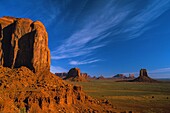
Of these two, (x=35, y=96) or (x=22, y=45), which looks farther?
(x=22, y=45)

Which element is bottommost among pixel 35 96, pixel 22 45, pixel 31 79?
pixel 35 96

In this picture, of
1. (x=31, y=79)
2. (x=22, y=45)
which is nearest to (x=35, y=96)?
(x=31, y=79)

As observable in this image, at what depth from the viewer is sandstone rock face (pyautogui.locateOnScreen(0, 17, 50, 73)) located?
108 feet

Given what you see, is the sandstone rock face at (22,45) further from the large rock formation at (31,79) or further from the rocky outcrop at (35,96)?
the rocky outcrop at (35,96)

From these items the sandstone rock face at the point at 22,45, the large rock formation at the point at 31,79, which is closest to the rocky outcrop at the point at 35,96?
the large rock formation at the point at 31,79

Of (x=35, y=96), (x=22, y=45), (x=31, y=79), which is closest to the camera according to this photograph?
(x=35, y=96)

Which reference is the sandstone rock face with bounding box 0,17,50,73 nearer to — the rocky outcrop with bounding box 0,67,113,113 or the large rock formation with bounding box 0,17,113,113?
the large rock formation with bounding box 0,17,113,113

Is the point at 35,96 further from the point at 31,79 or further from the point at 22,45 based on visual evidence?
the point at 22,45

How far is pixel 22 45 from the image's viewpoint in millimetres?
33312

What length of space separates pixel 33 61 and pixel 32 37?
4.38 meters

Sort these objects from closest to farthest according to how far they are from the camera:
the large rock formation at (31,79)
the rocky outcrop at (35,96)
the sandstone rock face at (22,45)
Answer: the rocky outcrop at (35,96) < the large rock formation at (31,79) < the sandstone rock face at (22,45)

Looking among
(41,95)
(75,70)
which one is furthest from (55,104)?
(75,70)

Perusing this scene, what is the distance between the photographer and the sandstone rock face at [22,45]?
32906 millimetres

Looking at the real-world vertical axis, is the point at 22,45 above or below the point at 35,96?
above
